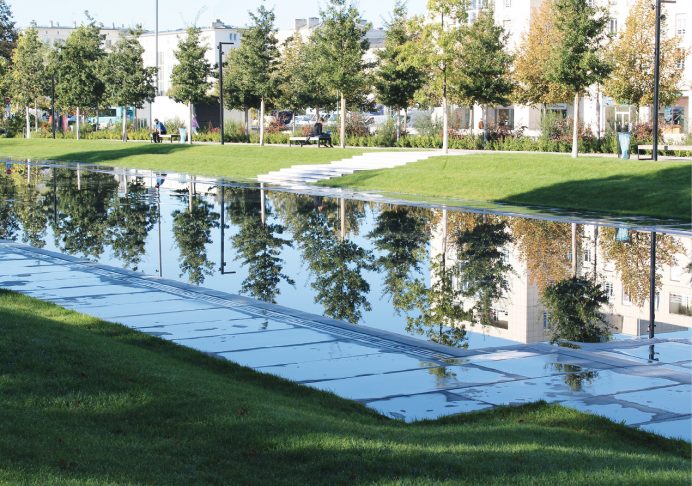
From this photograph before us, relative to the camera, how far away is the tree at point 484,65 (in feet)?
164

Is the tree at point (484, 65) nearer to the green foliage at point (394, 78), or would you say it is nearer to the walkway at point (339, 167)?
the green foliage at point (394, 78)

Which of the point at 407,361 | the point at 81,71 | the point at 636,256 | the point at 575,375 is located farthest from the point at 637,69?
the point at 81,71

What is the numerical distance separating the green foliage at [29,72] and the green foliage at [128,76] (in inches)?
534

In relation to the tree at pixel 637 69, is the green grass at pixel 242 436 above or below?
below

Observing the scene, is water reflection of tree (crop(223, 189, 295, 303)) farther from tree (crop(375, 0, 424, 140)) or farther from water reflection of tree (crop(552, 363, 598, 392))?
tree (crop(375, 0, 424, 140))

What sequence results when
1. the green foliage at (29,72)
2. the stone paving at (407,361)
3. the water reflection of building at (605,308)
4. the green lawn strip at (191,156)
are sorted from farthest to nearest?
the green foliage at (29,72) < the green lawn strip at (191,156) < the water reflection of building at (605,308) < the stone paving at (407,361)

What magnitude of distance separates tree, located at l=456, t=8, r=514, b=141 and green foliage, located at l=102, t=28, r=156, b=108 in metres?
27.1

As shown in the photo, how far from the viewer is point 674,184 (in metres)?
29.0

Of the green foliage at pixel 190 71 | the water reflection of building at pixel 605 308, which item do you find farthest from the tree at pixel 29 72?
the water reflection of building at pixel 605 308

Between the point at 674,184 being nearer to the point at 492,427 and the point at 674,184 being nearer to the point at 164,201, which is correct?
the point at 164,201

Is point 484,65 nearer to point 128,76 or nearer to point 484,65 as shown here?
point 484,65

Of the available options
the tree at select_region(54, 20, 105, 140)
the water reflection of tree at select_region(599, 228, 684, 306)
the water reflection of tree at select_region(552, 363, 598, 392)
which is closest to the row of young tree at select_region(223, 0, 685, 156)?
the tree at select_region(54, 20, 105, 140)

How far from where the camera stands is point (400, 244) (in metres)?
20.9

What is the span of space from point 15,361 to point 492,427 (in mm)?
4302
